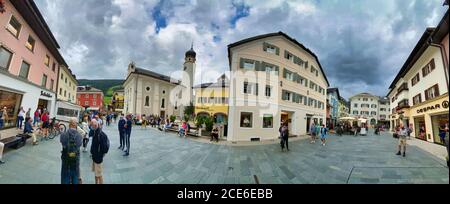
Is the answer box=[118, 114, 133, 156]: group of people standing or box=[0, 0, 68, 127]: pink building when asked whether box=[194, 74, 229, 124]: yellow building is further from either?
box=[0, 0, 68, 127]: pink building

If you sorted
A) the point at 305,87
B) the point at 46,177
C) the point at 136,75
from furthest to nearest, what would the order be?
the point at 136,75 < the point at 305,87 < the point at 46,177

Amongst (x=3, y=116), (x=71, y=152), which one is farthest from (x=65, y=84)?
(x=71, y=152)

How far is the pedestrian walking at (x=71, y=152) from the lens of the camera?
7.52ft

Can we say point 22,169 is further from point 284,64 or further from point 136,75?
point 136,75

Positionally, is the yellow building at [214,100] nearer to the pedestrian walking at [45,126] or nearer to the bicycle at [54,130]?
the bicycle at [54,130]

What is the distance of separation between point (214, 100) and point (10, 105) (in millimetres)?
9945

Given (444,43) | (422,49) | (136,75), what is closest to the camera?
(444,43)

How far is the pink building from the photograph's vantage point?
488cm

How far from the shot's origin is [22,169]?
2.60m

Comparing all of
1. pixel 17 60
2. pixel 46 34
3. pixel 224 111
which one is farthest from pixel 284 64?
pixel 17 60

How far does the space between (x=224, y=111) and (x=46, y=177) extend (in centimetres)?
915

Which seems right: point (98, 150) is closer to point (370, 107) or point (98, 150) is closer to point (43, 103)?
point (43, 103)

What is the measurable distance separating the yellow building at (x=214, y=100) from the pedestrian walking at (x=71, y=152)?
7.52 m

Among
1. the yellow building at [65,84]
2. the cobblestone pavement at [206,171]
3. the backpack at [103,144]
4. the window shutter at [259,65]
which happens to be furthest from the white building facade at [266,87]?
the yellow building at [65,84]
